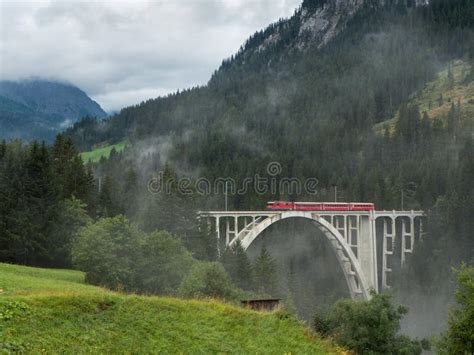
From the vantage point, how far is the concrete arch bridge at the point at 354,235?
66.9 meters

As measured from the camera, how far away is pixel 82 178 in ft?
213

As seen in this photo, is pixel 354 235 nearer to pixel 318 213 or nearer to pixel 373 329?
pixel 318 213

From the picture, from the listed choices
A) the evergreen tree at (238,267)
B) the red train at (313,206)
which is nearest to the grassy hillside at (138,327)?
the evergreen tree at (238,267)

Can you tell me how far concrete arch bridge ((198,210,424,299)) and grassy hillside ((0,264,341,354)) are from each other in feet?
146

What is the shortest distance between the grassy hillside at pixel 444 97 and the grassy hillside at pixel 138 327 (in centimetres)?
15380

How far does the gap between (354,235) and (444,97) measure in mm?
107561

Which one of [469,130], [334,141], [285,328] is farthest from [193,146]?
[285,328]

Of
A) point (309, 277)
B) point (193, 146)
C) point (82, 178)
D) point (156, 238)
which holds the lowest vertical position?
point (309, 277)

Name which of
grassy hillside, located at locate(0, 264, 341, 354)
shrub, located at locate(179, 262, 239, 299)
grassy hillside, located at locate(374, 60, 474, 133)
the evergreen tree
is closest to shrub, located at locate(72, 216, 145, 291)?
shrub, located at locate(179, 262, 239, 299)

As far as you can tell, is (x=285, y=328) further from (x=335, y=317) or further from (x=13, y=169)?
(x=13, y=169)

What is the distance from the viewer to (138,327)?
53.9 ft

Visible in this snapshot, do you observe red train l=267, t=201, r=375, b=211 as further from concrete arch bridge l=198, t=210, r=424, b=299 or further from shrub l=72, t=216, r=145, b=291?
shrub l=72, t=216, r=145, b=291

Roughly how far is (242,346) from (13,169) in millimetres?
41058

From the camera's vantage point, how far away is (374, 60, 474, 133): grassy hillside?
169163mm
